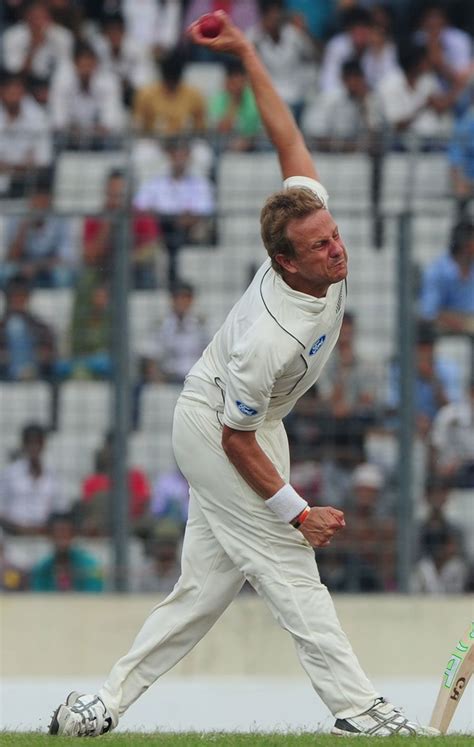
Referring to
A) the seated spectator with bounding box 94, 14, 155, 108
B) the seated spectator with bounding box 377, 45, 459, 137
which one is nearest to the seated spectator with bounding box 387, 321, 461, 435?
the seated spectator with bounding box 377, 45, 459, 137

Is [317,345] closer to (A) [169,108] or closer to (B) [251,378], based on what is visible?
(B) [251,378]

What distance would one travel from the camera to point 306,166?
5551mm

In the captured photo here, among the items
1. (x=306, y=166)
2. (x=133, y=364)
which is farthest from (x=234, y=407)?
(x=133, y=364)

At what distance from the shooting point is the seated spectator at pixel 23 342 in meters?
8.88

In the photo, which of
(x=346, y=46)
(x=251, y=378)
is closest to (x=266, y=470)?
(x=251, y=378)

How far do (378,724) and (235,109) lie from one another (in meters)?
8.51

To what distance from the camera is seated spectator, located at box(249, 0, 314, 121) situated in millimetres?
13836

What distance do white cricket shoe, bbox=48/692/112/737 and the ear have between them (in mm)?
1633

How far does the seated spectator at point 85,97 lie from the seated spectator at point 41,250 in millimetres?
4062

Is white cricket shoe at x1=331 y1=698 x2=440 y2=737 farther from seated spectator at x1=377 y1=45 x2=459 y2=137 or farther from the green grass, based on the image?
seated spectator at x1=377 y1=45 x2=459 y2=137

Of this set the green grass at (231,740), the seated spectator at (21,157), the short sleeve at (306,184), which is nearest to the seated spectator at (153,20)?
the seated spectator at (21,157)

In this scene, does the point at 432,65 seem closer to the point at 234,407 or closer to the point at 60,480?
the point at 60,480

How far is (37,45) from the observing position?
1398cm

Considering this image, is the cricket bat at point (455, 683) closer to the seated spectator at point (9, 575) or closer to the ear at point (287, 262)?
the ear at point (287, 262)
